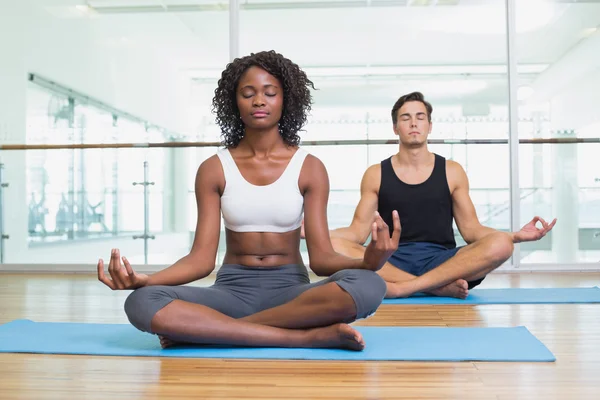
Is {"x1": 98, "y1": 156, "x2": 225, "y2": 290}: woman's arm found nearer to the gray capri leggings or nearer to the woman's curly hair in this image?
the gray capri leggings

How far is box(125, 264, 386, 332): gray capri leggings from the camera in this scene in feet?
5.91

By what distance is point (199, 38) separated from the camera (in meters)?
4.53

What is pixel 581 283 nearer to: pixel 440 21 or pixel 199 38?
pixel 440 21

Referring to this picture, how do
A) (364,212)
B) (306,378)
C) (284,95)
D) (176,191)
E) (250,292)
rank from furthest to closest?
1. (176,191)
2. (364,212)
3. (284,95)
4. (250,292)
5. (306,378)

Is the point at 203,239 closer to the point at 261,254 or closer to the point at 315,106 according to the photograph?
the point at 261,254

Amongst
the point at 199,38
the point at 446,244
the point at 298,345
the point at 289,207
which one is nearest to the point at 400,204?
the point at 446,244

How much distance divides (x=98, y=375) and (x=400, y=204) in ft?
5.78

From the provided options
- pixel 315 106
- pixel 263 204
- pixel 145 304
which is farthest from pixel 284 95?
pixel 315 106

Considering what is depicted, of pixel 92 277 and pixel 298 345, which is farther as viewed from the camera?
pixel 92 277

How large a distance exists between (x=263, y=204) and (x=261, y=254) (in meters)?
0.15

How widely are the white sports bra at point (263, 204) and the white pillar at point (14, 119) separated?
117 inches

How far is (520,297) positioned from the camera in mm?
2971

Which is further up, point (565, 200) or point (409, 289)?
point (565, 200)

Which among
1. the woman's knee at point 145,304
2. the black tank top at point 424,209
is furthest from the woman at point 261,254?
the black tank top at point 424,209
